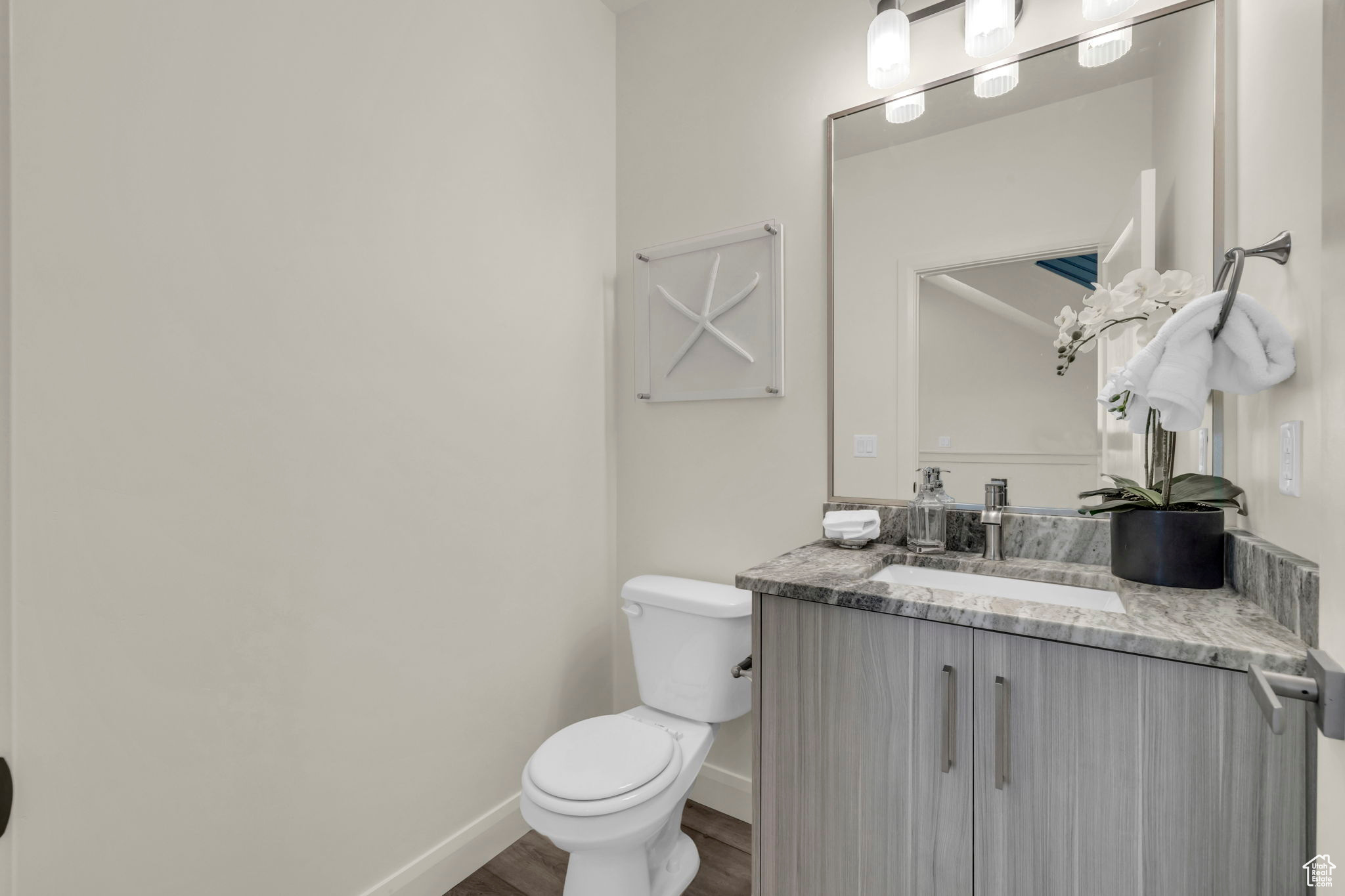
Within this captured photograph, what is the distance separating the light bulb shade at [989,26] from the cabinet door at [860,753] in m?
1.31

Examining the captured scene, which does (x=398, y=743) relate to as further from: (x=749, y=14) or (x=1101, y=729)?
(x=749, y=14)

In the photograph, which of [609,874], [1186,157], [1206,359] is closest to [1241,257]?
[1206,359]

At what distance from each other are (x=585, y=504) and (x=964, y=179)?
1419mm

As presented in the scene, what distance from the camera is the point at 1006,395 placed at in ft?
4.88

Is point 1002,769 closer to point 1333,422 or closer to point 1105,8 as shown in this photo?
point 1333,422

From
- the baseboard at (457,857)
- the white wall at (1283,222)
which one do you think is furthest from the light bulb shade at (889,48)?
the baseboard at (457,857)

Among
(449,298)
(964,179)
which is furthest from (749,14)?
(449,298)

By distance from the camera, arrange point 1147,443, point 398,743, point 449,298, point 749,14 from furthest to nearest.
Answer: point 749,14, point 449,298, point 398,743, point 1147,443

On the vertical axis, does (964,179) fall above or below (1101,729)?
above

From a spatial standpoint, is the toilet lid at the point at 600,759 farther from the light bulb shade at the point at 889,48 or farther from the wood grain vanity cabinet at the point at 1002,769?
the light bulb shade at the point at 889,48

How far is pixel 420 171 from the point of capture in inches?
59.9

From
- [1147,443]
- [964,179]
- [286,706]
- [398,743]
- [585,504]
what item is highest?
[964,179]

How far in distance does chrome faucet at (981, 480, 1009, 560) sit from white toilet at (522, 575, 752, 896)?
57 cm

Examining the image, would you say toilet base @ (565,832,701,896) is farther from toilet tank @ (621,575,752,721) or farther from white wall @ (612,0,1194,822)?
white wall @ (612,0,1194,822)
